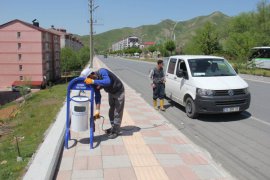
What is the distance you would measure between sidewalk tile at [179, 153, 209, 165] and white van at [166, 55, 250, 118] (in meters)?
3.01

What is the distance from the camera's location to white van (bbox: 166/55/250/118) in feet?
28.1

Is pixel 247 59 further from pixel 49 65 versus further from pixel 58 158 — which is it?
pixel 49 65

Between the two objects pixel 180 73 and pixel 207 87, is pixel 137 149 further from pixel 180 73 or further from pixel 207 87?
pixel 180 73

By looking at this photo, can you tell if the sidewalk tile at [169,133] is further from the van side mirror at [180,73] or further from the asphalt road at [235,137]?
the van side mirror at [180,73]

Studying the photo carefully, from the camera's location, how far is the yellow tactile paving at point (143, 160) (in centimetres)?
529

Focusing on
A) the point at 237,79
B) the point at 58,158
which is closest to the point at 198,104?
the point at 237,79

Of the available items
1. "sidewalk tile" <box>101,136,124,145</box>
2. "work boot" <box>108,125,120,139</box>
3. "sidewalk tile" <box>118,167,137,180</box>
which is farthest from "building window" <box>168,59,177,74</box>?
"sidewalk tile" <box>118,167,137,180</box>

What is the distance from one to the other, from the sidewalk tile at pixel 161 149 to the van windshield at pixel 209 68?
370cm

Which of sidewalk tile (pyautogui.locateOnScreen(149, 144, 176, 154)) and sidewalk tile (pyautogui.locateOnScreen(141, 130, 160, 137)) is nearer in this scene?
sidewalk tile (pyautogui.locateOnScreen(149, 144, 176, 154))

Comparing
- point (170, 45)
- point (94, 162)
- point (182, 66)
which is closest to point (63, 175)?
point (94, 162)

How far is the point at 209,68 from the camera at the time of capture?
9.72m

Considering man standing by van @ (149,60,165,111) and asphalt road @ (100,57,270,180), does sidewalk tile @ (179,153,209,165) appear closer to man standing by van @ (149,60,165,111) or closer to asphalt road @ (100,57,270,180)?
asphalt road @ (100,57,270,180)

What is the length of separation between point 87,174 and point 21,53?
57.1 m

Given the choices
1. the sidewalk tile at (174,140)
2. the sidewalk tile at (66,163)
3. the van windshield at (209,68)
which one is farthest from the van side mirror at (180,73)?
the sidewalk tile at (66,163)
